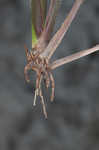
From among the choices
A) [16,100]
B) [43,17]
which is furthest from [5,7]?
[43,17]

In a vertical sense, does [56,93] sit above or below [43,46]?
below

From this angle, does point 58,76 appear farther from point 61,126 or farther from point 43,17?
point 43,17

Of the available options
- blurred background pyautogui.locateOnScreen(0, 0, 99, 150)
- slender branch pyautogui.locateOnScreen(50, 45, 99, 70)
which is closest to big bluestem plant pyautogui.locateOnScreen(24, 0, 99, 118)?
slender branch pyautogui.locateOnScreen(50, 45, 99, 70)

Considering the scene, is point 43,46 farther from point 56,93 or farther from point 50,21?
A: point 56,93

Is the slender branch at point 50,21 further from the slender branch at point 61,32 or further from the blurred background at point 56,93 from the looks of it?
the blurred background at point 56,93

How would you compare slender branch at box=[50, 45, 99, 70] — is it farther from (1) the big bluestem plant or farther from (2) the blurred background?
(2) the blurred background

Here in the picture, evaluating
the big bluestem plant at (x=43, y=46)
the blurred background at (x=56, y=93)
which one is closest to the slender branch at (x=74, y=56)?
the big bluestem plant at (x=43, y=46)

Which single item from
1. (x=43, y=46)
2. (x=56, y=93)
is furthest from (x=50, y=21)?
(x=56, y=93)
